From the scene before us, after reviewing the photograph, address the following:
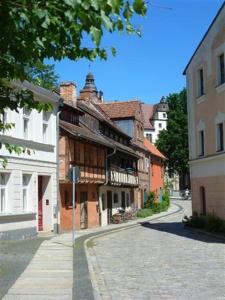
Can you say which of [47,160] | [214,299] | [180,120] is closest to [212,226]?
[47,160]

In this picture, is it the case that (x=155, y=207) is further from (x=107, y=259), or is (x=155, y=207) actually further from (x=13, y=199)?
(x=107, y=259)

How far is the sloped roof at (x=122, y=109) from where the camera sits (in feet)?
177

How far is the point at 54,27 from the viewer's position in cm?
382

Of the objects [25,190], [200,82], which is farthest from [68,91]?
[25,190]

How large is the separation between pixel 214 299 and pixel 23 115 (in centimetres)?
1554

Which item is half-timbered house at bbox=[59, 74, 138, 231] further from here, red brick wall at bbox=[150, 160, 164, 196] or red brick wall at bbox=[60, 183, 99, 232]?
red brick wall at bbox=[150, 160, 164, 196]

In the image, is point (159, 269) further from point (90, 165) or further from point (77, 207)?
point (90, 165)

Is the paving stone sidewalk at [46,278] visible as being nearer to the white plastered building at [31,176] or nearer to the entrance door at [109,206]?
the white plastered building at [31,176]

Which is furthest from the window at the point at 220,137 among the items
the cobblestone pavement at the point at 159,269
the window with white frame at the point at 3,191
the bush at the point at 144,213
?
the bush at the point at 144,213

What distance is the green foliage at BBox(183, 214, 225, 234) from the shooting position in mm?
25938

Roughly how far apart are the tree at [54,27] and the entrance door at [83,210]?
29.2 metres

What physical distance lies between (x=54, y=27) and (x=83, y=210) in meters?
30.3

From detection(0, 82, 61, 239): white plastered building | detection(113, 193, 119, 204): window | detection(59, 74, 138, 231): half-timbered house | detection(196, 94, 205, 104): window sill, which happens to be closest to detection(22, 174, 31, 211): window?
detection(0, 82, 61, 239): white plastered building

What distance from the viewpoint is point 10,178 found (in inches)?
862
